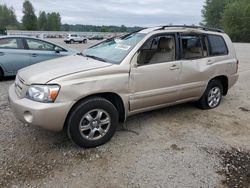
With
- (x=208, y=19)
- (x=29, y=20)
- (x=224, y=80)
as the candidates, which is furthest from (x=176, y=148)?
(x=29, y=20)

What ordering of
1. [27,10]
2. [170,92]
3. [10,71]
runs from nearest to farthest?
1. [170,92]
2. [10,71]
3. [27,10]

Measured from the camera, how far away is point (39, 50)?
26.8ft

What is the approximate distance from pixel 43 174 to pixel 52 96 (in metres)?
0.94

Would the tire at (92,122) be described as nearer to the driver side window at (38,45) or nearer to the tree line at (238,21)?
the driver side window at (38,45)

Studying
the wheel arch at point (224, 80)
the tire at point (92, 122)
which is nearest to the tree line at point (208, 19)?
the wheel arch at point (224, 80)

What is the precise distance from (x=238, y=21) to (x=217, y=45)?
57345 millimetres

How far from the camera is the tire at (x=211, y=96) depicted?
546 cm

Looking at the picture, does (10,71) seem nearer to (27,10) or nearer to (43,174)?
(43,174)

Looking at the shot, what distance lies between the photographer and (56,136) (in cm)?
417

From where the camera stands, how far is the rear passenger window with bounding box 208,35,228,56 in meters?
5.39

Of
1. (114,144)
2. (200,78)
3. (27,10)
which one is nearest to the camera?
(114,144)

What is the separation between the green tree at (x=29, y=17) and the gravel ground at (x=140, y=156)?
87172 mm

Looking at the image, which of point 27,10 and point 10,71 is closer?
point 10,71

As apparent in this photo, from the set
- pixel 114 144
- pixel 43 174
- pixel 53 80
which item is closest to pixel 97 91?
pixel 53 80
